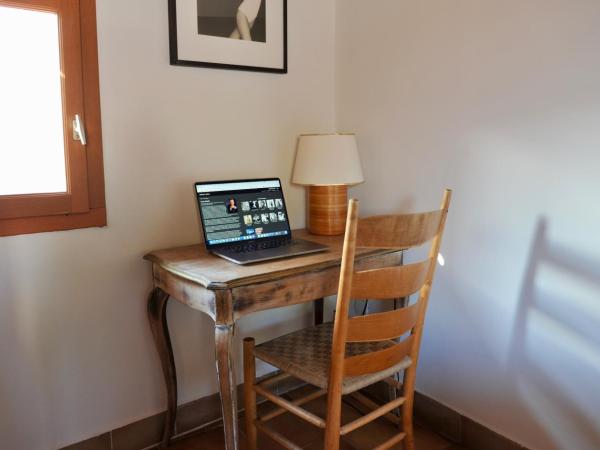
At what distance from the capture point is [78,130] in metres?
1.60

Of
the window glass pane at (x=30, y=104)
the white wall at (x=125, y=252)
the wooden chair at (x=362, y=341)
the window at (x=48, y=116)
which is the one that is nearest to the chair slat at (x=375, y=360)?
the wooden chair at (x=362, y=341)

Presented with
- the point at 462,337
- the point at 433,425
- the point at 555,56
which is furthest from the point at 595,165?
the point at 433,425

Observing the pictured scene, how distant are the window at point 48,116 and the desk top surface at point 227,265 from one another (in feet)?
1.00

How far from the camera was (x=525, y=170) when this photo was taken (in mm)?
1606

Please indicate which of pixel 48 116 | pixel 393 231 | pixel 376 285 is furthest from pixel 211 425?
pixel 48 116

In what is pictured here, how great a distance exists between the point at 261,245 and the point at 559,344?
3.29 feet

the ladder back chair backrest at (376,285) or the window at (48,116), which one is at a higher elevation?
the window at (48,116)

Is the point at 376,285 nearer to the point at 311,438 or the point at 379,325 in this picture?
the point at 379,325

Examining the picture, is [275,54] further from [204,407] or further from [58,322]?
[204,407]

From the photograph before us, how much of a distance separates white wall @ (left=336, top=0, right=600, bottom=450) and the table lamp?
0.20m

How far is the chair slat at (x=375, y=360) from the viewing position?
1430 mm

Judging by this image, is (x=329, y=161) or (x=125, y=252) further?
(x=329, y=161)

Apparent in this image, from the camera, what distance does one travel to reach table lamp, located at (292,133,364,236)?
1.92m

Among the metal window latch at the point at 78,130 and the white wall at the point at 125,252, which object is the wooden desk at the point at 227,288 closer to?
the white wall at the point at 125,252
